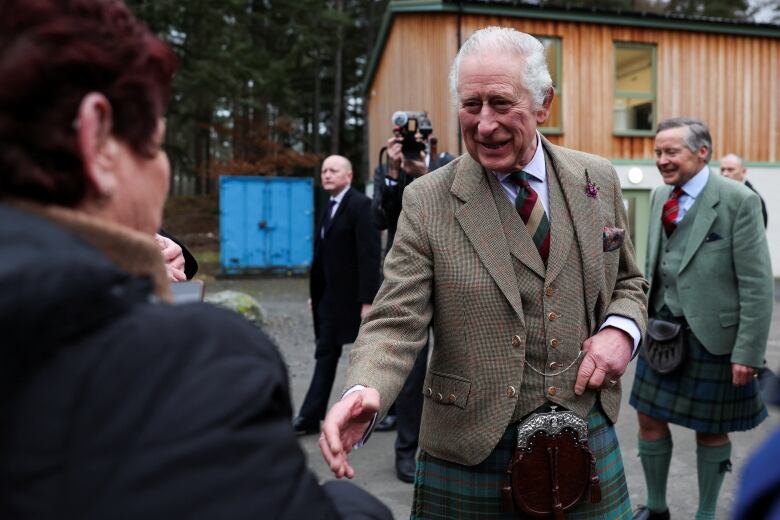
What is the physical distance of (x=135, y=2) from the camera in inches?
896

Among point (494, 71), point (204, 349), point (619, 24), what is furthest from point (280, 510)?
point (619, 24)

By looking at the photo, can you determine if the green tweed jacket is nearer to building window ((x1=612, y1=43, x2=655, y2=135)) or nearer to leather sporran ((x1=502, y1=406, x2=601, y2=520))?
leather sporran ((x1=502, y1=406, x2=601, y2=520))

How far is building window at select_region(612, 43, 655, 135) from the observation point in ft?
52.6

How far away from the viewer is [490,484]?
7.48ft

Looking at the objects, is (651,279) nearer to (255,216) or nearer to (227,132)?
(255,216)

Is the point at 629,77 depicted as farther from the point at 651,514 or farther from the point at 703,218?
the point at 651,514

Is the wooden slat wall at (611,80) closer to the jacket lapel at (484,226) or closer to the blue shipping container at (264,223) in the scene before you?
the blue shipping container at (264,223)

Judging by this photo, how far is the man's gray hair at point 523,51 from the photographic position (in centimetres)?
226

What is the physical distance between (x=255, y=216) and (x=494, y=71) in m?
15.4

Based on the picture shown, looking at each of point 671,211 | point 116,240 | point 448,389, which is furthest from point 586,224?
point 671,211

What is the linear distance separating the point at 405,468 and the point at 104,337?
3.97 meters

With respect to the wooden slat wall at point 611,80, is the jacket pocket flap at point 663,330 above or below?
below

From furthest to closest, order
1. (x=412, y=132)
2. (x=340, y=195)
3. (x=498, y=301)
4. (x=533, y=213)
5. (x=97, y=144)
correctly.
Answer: (x=340, y=195), (x=412, y=132), (x=533, y=213), (x=498, y=301), (x=97, y=144)

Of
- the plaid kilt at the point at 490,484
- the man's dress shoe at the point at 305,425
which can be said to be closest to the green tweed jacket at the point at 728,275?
the plaid kilt at the point at 490,484
